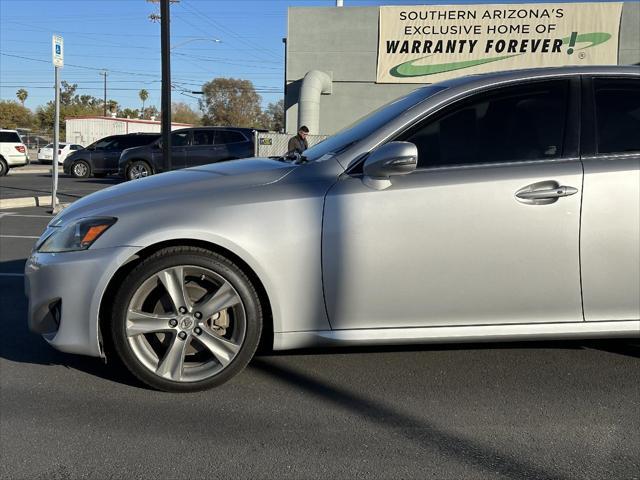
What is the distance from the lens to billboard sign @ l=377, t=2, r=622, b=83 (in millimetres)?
23453

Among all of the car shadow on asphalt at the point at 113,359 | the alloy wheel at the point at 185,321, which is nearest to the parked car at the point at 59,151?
the car shadow on asphalt at the point at 113,359

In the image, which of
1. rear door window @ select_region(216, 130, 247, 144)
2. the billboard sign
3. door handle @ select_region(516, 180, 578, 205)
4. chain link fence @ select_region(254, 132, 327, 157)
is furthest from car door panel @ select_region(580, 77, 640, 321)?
the billboard sign

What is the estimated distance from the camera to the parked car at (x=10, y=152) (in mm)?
23203

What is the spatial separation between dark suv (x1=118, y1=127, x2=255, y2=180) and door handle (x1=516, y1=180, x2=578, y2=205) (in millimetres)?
14504

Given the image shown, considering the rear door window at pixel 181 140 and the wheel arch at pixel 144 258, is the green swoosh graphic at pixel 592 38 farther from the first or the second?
the wheel arch at pixel 144 258

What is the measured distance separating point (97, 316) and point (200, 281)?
1.84 feet

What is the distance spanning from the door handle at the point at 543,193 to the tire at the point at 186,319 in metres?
1.52

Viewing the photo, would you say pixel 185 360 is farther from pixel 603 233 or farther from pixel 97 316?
pixel 603 233

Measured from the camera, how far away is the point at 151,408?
10.6 feet

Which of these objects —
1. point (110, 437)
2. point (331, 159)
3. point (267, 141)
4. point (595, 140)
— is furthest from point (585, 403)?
point (267, 141)

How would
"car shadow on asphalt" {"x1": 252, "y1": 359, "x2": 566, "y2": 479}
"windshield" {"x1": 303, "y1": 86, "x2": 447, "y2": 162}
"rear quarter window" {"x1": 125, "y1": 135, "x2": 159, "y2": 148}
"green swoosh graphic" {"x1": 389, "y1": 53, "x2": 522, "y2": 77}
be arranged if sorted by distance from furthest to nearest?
"green swoosh graphic" {"x1": 389, "y1": 53, "x2": 522, "y2": 77}, "rear quarter window" {"x1": 125, "y1": 135, "x2": 159, "y2": 148}, "windshield" {"x1": 303, "y1": 86, "x2": 447, "y2": 162}, "car shadow on asphalt" {"x1": 252, "y1": 359, "x2": 566, "y2": 479}

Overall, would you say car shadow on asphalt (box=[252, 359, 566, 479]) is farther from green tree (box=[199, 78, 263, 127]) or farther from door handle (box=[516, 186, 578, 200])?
green tree (box=[199, 78, 263, 127])

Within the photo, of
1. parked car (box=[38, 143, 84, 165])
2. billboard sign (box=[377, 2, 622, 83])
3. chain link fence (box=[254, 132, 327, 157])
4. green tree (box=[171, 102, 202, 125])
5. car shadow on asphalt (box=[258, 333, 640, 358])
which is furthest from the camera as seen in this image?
green tree (box=[171, 102, 202, 125])

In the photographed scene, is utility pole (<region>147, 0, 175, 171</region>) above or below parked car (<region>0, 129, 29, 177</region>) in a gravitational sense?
above
